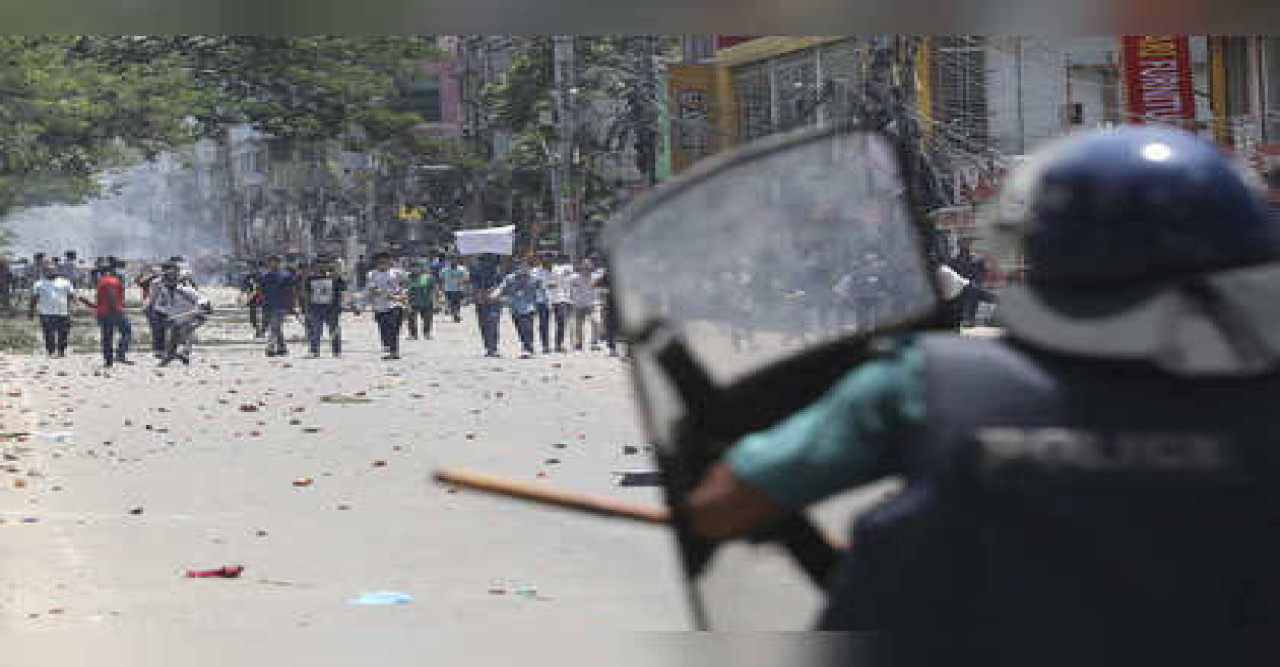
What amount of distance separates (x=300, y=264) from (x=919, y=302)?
9792 millimetres

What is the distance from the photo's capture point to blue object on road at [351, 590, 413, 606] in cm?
727

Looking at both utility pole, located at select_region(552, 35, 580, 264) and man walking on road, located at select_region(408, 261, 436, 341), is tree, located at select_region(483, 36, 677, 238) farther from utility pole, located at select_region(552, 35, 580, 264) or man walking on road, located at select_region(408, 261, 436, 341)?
man walking on road, located at select_region(408, 261, 436, 341)

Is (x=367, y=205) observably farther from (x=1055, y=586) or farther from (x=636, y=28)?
(x=1055, y=586)

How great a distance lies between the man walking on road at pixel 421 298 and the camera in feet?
36.1

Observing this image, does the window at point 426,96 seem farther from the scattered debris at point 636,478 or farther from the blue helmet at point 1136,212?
the blue helmet at point 1136,212

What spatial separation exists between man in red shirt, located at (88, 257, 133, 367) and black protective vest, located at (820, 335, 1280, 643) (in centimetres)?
1247

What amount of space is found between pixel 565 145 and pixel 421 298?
1654 mm

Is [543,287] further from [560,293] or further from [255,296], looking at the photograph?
[255,296]

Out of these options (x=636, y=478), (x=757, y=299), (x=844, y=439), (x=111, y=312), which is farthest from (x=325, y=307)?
(x=844, y=439)

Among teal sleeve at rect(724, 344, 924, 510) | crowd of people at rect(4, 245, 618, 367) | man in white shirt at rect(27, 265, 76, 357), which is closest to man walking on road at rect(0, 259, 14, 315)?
crowd of people at rect(4, 245, 618, 367)

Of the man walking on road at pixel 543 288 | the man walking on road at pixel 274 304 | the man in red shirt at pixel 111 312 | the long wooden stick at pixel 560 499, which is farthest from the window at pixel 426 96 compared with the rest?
the long wooden stick at pixel 560 499

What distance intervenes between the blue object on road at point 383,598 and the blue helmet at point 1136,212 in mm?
5466

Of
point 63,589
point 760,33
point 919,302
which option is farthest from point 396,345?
point 919,302

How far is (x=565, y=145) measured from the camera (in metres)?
11.0
